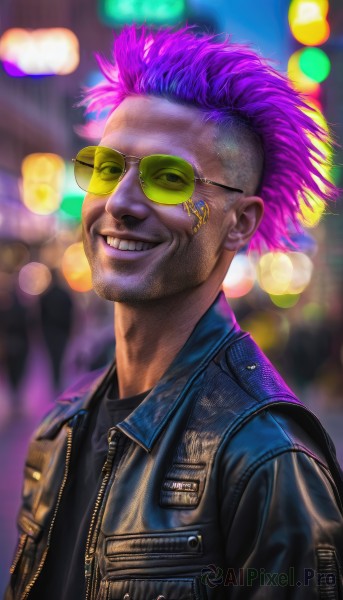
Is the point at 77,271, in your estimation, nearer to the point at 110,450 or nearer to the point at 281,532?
the point at 110,450

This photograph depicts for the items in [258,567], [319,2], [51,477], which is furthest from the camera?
[319,2]

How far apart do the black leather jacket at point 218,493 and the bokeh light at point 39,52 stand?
70.8 feet

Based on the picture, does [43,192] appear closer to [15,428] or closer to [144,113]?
[15,428]

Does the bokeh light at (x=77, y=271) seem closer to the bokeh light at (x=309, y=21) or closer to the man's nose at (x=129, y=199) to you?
the bokeh light at (x=309, y=21)

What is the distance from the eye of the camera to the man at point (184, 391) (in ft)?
6.07

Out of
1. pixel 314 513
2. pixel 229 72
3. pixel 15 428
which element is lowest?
pixel 15 428

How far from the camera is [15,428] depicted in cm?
1069

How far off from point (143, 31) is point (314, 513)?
153 centimetres

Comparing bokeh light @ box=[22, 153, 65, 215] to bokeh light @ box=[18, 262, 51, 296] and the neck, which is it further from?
the neck

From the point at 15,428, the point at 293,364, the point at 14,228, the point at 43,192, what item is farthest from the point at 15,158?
the point at 15,428

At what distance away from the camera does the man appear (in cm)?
185

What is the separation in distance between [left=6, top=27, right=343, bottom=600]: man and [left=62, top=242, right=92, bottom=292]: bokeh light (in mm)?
34305

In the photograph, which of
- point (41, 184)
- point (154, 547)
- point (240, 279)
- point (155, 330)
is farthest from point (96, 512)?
point (240, 279)

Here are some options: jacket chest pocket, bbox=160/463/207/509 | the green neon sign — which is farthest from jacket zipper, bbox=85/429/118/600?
the green neon sign
